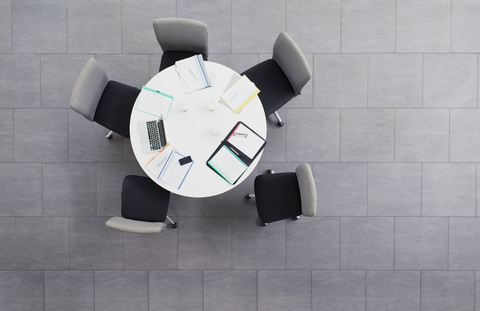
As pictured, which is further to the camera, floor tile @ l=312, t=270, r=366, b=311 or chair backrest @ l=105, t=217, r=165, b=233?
floor tile @ l=312, t=270, r=366, b=311

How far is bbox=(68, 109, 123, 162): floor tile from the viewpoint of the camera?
2.68m

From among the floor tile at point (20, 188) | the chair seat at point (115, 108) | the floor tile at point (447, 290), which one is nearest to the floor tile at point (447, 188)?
the floor tile at point (447, 290)

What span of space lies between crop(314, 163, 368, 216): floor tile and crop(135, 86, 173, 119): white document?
1.45 meters

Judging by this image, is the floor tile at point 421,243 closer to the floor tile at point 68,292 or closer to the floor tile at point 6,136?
the floor tile at point 68,292

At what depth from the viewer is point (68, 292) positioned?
2668mm

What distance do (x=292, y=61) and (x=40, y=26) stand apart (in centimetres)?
235

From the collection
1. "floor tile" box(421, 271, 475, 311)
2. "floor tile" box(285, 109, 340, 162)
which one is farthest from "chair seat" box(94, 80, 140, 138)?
"floor tile" box(421, 271, 475, 311)

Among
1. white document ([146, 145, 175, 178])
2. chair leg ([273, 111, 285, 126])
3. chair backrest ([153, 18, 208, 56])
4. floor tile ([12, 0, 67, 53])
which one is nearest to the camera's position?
white document ([146, 145, 175, 178])

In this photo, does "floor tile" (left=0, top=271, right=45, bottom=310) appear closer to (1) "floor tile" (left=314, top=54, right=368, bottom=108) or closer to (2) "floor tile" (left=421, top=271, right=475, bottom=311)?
(1) "floor tile" (left=314, top=54, right=368, bottom=108)

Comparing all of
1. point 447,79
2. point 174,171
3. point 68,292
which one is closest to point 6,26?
point 174,171

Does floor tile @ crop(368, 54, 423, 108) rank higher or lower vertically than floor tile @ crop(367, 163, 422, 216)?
higher

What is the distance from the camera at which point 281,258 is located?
268 centimetres

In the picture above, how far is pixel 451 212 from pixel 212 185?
7.53ft

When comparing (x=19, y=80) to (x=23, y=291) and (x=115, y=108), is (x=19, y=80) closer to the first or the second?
(x=115, y=108)
